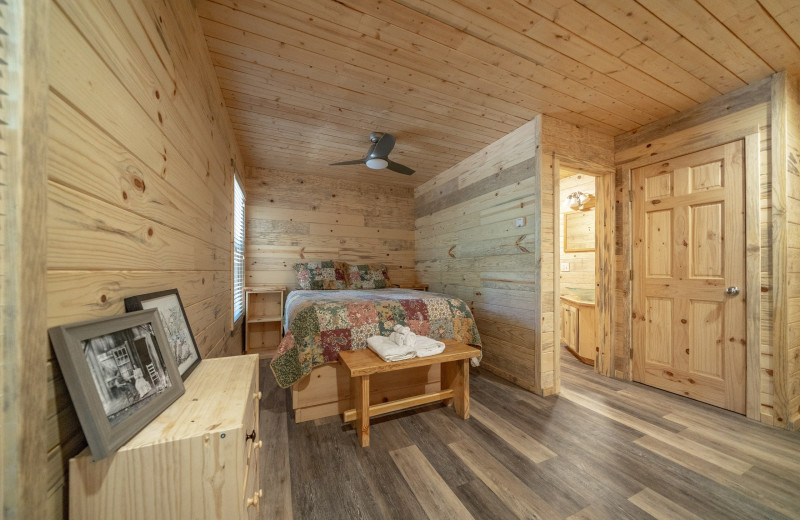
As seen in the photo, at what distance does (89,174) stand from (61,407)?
1.58ft

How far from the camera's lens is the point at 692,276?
2355 mm

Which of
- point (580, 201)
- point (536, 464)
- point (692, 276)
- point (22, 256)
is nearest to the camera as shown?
point (22, 256)

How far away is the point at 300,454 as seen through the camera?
1649 millimetres

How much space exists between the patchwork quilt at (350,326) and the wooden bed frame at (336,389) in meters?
0.15

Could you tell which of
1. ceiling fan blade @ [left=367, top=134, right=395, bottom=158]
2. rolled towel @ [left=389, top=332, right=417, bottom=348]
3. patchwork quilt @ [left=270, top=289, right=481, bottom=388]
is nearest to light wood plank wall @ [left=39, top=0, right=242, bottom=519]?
patchwork quilt @ [left=270, top=289, right=481, bottom=388]

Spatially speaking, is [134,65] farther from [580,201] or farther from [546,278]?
[580,201]

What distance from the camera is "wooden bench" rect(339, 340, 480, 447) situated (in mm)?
1725

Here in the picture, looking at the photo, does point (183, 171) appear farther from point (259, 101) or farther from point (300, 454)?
point (300, 454)

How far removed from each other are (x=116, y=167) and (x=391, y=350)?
1497mm

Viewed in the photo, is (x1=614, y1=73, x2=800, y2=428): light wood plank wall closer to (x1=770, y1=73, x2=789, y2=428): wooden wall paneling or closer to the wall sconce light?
(x1=770, y1=73, x2=789, y2=428): wooden wall paneling

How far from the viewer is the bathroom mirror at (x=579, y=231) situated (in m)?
3.71

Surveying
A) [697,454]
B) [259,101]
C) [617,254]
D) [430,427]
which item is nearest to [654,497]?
[697,454]

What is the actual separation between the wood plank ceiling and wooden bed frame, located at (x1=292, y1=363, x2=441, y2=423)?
6.62 ft

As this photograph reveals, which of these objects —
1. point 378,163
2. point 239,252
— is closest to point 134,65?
point 378,163
